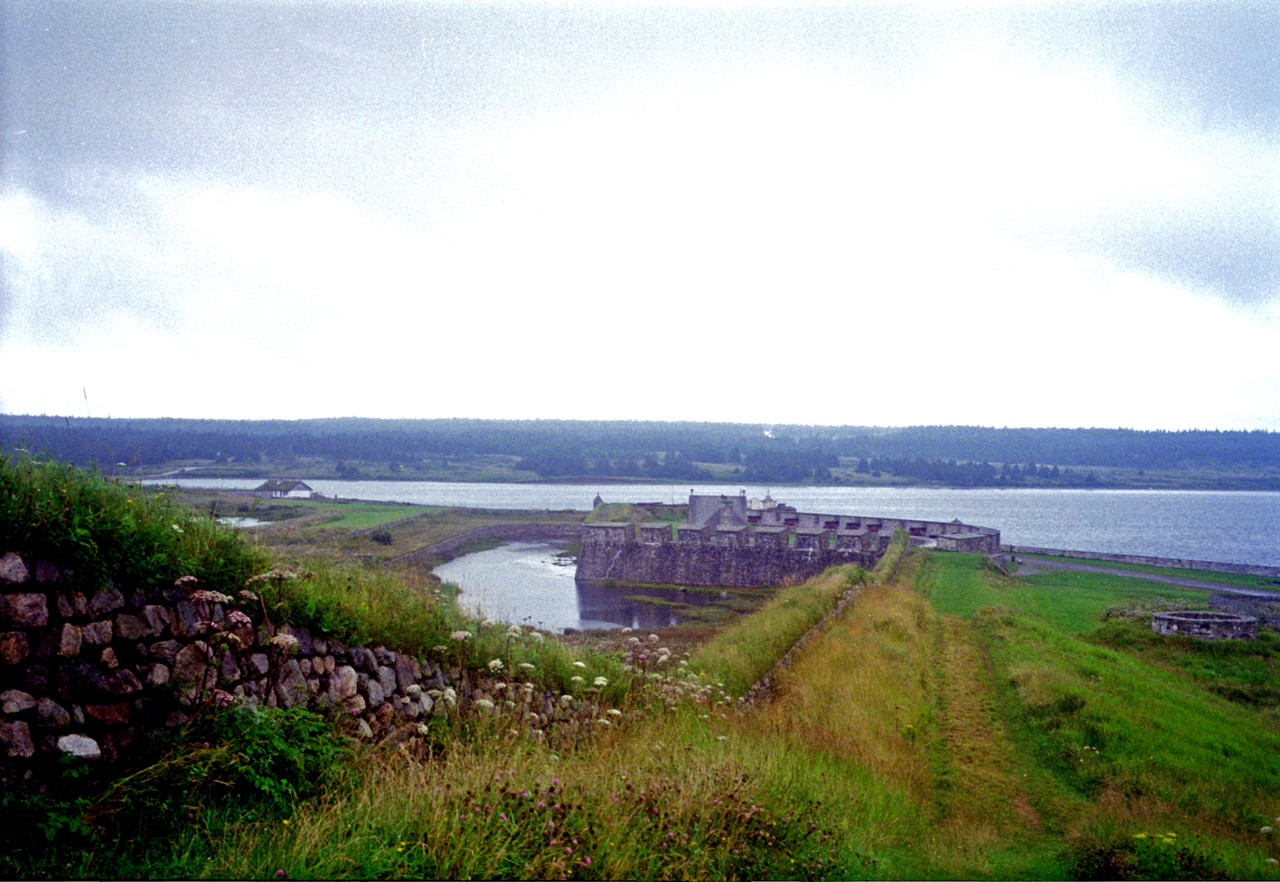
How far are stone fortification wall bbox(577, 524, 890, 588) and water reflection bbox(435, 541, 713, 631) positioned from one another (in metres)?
1.47

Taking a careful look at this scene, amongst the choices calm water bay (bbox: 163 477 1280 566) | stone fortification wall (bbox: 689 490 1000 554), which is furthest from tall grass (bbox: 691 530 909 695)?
calm water bay (bbox: 163 477 1280 566)

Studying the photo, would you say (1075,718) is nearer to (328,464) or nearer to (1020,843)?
(1020,843)

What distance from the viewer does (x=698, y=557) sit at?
39344 mm

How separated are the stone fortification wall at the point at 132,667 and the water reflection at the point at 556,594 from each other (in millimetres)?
19831

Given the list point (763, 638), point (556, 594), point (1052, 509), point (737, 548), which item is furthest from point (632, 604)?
point (1052, 509)

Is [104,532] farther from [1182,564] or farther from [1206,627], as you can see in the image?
[1182,564]

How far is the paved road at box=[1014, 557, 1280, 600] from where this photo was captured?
87.1 ft

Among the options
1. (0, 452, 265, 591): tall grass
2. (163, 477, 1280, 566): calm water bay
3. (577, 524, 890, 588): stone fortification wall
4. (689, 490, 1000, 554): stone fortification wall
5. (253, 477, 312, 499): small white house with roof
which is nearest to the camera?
(0, 452, 265, 591): tall grass

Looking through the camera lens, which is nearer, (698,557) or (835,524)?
(698,557)

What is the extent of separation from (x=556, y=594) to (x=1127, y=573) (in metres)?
24.0

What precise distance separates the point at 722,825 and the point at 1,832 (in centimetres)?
330

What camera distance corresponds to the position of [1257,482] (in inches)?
3386

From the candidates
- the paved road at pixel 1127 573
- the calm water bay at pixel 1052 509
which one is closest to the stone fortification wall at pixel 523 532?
the calm water bay at pixel 1052 509

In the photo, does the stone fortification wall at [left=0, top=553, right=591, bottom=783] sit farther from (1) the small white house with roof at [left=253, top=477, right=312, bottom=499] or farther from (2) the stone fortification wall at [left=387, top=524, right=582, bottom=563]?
(2) the stone fortification wall at [left=387, top=524, right=582, bottom=563]
